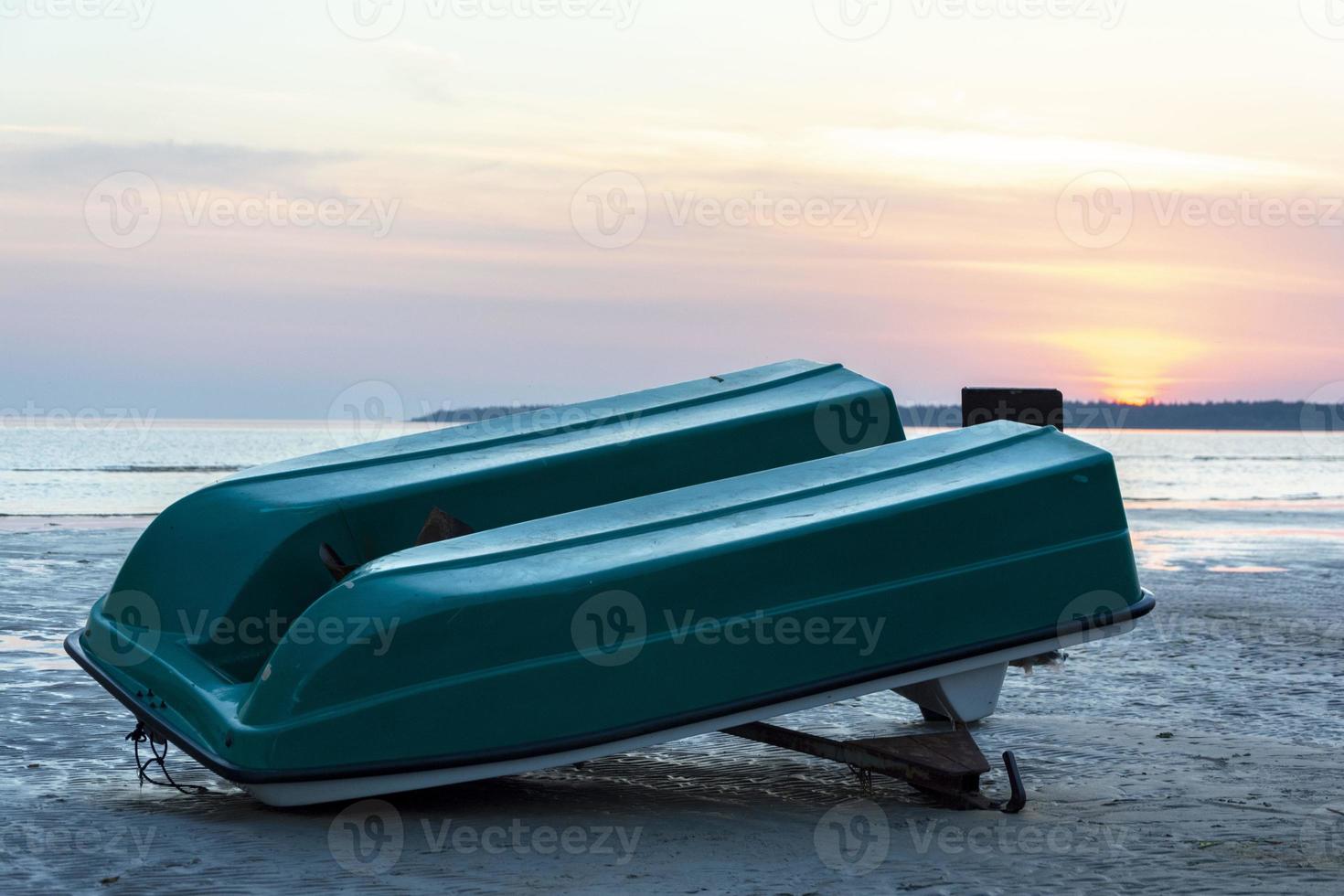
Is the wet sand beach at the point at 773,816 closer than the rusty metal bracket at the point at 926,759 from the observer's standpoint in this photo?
Yes

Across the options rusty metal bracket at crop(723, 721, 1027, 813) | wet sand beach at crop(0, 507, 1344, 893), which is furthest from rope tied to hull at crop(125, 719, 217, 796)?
rusty metal bracket at crop(723, 721, 1027, 813)

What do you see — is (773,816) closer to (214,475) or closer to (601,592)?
(601,592)

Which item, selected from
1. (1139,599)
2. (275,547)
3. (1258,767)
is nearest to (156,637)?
(275,547)

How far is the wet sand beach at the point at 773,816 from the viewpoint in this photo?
3758 mm

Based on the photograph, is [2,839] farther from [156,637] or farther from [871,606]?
[871,606]

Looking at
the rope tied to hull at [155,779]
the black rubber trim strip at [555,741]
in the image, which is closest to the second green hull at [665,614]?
the black rubber trim strip at [555,741]

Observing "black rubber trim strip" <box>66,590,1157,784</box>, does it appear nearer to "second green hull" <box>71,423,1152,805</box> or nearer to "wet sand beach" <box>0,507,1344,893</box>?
"second green hull" <box>71,423,1152,805</box>

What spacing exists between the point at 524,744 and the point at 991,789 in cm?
189

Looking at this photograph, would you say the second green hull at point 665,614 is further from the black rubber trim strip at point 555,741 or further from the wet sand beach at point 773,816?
the wet sand beach at point 773,816

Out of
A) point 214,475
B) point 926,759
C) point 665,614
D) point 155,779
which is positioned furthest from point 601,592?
point 214,475

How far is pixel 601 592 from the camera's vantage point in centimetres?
425

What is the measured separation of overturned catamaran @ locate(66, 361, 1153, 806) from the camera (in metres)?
4.06

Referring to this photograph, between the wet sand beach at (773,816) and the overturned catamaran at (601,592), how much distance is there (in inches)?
9.9

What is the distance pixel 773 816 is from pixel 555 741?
0.90 metres
